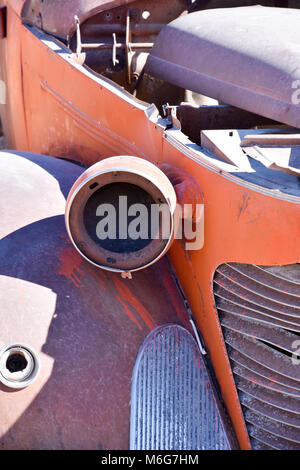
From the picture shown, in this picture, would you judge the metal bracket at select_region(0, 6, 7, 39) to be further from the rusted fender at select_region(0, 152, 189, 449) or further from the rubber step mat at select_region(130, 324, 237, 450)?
the rubber step mat at select_region(130, 324, 237, 450)

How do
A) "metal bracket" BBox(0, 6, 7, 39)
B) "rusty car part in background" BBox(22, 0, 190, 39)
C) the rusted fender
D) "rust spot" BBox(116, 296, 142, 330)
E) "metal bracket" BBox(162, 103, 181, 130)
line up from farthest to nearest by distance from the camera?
"metal bracket" BBox(0, 6, 7, 39)
"rusty car part in background" BBox(22, 0, 190, 39)
"metal bracket" BBox(162, 103, 181, 130)
"rust spot" BBox(116, 296, 142, 330)
the rusted fender

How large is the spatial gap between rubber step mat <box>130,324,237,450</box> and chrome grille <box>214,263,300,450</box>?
0.13 metres

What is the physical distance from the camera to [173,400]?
6.91ft

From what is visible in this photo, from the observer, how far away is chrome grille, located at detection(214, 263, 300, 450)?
2010mm

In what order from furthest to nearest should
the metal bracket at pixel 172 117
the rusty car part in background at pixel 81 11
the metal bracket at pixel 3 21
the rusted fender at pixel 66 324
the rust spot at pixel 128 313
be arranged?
the metal bracket at pixel 3 21, the rusty car part in background at pixel 81 11, the metal bracket at pixel 172 117, the rust spot at pixel 128 313, the rusted fender at pixel 66 324

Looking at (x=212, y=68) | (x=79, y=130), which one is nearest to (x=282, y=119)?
(x=212, y=68)

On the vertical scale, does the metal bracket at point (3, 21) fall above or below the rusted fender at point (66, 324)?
above

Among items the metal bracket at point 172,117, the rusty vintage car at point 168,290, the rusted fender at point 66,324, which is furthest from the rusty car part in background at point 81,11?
the rusted fender at point 66,324

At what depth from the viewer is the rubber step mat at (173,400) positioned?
205 cm

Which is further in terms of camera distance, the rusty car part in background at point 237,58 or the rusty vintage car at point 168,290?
the rusty car part in background at point 237,58

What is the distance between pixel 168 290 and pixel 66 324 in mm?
495

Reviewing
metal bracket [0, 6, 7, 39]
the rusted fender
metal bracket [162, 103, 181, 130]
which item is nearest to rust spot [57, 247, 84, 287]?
the rusted fender

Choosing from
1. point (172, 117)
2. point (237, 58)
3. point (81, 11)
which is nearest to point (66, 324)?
point (172, 117)

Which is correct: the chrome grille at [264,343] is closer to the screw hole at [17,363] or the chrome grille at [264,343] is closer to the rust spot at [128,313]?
the rust spot at [128,313]
